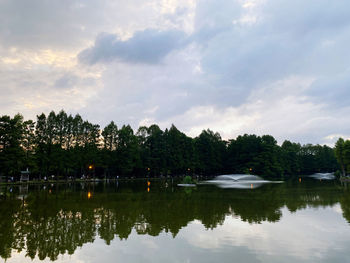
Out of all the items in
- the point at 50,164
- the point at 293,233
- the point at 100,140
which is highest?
the point at 100,140

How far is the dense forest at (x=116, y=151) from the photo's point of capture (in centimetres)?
5922

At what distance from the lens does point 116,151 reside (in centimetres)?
8738

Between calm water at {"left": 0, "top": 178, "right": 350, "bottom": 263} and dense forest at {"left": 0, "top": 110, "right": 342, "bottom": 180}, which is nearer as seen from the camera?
calm water at {"left": 0, "top": 178, "right": 350, "bottom": 263}

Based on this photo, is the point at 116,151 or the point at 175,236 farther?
the point at 116,151

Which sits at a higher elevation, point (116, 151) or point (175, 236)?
point (116, 151)

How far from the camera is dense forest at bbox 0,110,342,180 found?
194 feet

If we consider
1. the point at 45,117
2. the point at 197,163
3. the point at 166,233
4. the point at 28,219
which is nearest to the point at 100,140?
the point at 45,117

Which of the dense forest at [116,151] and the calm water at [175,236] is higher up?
the dense forest at [116,151]

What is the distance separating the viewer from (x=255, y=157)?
298 ft

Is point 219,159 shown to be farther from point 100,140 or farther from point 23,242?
point 23,242

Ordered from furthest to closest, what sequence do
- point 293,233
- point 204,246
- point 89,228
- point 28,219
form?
point 28,219 < point 89,228 < point 293,233 < point 204,246

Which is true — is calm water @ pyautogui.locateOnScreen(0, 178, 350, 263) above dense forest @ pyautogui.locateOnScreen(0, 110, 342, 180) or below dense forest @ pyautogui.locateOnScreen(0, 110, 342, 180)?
below

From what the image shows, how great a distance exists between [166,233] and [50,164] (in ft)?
193

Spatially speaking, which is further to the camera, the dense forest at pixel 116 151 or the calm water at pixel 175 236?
the dense forest at pixel 116 151
